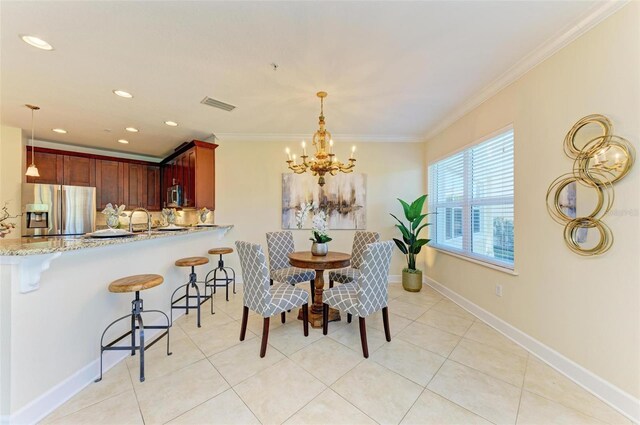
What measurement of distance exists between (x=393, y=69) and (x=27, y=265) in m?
3.21

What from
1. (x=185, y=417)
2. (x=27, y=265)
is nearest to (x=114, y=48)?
(x=27, y=265)

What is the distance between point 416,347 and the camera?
89.5 inches

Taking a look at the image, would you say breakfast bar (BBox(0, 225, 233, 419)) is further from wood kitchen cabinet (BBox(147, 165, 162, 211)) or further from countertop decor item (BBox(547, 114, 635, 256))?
wood kitchen cabinet (BBox(147, 165, 162, 211))

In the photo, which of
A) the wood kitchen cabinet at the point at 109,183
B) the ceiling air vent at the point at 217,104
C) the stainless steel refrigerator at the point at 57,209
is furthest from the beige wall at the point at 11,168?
the ceiling air vent at the point at 217,104

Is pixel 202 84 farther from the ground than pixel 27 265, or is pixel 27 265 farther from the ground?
pixel 202 84

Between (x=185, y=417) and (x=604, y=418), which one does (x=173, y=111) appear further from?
(x=604, y=418)

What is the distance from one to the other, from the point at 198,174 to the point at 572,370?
511 centimetres

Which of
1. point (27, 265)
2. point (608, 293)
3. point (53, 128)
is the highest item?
point (53, 128)

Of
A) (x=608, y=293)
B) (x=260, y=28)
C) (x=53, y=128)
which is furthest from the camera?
(x=53, y=128)

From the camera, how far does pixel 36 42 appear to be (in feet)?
6.29

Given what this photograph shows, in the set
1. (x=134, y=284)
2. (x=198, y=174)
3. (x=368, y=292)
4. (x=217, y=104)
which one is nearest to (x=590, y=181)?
(x=368, y=292)

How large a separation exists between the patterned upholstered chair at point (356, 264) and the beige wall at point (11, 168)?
524 cm

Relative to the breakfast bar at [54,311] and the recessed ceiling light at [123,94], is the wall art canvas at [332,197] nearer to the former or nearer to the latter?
the recessed ceiling light at [123,94]

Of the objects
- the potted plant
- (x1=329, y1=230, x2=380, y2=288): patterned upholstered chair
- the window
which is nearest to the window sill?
the window
